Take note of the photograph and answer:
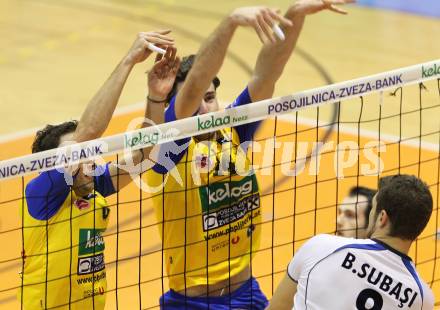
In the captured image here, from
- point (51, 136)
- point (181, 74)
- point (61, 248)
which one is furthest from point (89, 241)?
point (181, 74)

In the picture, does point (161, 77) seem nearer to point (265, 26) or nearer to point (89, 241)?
point (265, 26)

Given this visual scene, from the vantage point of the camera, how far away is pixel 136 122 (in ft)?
39.1

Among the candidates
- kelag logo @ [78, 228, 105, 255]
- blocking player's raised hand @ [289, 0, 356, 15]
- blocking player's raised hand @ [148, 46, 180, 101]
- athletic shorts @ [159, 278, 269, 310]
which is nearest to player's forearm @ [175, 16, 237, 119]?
blocking player's raised hand @ [148, 46, 180, 101]

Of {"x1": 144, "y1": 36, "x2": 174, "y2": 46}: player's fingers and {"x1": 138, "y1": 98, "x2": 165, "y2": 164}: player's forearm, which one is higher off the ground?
{"x1": 144, "y1": 36, "x2": 174, "y2": 46}: player's fingers

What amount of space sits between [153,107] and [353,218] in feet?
6.41

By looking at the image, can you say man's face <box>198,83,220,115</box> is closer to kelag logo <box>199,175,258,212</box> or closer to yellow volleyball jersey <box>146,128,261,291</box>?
yellow volleyball jersey <box>146,128,261,291</box>

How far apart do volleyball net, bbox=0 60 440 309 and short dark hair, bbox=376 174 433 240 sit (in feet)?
4.54

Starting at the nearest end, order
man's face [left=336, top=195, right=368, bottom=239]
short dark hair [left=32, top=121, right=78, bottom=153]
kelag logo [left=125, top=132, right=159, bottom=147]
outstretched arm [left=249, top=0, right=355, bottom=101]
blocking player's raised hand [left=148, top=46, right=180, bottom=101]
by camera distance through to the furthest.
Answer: kelag logo [left=125, top=132, right=159, bottom=147], short dark hair [left=32, top=121, right=78, bottom=153], blocking player's raised hand [left=148, top=46, right=180, bottom=101], outstretched arm [left=249, top=0, right=355, bottom=101], man's face [left=336, top=195, right=368, bottom=239]

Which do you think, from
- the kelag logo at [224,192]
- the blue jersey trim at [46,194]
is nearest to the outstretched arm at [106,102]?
the blue jersey trim at [46,194]

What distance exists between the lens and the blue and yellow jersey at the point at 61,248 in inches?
240

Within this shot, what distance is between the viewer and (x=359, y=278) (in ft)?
16.7

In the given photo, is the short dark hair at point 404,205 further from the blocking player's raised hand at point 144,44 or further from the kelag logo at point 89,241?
the kelag logo at point 89,241

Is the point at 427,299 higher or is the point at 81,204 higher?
the point at 81,204

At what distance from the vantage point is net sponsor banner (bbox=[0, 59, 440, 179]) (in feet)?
18.9
